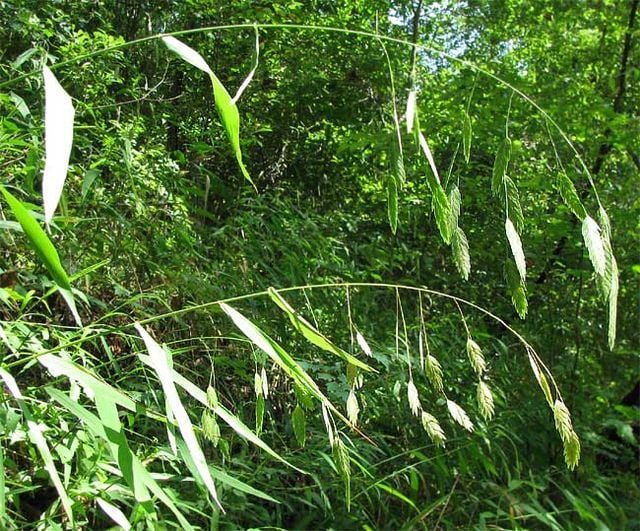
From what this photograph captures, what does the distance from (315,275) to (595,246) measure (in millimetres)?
1697

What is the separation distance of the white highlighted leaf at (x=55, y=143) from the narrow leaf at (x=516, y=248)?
357 millimetres

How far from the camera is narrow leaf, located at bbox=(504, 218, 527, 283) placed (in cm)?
60

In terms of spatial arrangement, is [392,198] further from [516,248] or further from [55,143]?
[55,143]

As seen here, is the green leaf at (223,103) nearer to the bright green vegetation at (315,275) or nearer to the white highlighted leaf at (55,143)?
the bright green vegetation at (315,275)

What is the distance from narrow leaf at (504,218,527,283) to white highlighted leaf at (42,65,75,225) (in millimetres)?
357

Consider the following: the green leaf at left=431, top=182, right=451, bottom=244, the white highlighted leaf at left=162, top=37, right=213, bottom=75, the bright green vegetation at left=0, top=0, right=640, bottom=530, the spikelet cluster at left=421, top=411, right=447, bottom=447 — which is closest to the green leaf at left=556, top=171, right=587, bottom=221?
the bright green vegetation at left=0, top=0, right=640, bottom=530

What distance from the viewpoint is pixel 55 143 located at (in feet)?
1.53

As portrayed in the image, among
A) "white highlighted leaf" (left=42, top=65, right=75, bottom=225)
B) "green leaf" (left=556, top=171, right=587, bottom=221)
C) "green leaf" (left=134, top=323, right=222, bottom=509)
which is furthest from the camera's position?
"green leaf" (left=556, top=171, right=587, bottom=221)

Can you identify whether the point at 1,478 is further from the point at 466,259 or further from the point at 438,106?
the point at 438,106

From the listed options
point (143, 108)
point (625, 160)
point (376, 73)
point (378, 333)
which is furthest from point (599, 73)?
point (143, 108)

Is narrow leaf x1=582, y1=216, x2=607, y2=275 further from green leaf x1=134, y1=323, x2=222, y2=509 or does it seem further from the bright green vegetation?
green leaf x1=134, y1=323, x2=222, y2=509

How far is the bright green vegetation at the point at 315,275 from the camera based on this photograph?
2.27 feet

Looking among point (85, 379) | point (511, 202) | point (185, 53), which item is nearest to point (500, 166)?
point (511, 202)

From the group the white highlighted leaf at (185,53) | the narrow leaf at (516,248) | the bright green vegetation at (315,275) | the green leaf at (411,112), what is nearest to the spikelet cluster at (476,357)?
the bright green vegetation at (315,275)
